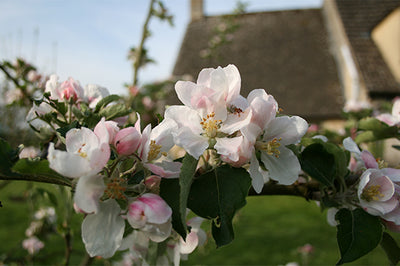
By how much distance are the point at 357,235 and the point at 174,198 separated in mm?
427

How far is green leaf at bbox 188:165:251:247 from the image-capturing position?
68 centimetres

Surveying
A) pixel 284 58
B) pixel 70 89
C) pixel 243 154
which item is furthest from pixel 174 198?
pixel 284 58

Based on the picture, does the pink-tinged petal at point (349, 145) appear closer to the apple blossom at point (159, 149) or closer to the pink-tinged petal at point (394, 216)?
the pink-tinged petal at point (394, 216)

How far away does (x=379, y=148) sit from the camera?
2752mm

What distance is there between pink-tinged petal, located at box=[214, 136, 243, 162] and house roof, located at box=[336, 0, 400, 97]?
A: 49.4ft

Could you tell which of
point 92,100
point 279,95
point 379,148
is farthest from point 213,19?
point 92,100

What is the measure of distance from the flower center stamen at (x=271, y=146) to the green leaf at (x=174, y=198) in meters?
0.19

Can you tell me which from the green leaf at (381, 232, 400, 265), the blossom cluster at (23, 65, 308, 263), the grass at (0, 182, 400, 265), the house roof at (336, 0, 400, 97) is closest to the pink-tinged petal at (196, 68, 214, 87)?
the blossom cluster at (23, 65, 308, 263)

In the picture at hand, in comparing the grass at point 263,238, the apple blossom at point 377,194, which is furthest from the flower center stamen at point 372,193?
the grass at point 263,238

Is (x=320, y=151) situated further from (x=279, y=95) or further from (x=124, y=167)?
(x=279, y=95)

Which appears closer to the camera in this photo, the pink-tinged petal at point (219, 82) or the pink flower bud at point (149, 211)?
the pink flower bud at point (149, 211)

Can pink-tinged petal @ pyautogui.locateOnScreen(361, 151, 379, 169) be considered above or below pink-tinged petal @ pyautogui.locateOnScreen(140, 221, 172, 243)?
below

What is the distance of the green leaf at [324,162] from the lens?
90 cm

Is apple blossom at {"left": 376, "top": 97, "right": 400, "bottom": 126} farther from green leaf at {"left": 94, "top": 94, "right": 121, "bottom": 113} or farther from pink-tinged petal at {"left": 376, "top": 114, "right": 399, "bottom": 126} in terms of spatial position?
green leaf at {"left": 94, "top": 94, "right": 121, "bottom": 113}
